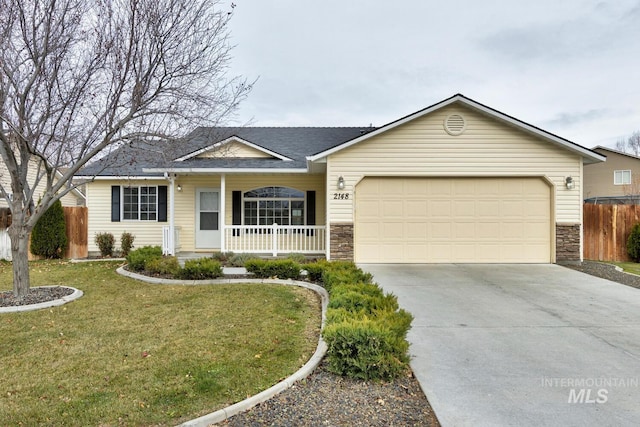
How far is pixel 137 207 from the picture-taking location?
499 inches

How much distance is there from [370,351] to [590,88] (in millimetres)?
18239

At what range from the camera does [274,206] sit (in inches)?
482

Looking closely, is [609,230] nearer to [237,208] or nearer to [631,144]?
[237,208]

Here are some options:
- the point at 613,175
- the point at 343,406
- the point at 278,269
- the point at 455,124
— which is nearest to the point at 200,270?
the point at 278,269

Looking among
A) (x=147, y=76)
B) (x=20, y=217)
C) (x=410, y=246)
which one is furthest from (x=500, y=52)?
(x=20, y=217)

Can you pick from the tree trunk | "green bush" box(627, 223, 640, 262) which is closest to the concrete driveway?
"green bush" box(627, 223, 640, 262)

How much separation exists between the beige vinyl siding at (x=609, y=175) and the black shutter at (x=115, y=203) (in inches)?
1197

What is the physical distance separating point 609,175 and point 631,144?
30625 mm

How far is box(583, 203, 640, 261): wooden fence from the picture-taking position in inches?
451

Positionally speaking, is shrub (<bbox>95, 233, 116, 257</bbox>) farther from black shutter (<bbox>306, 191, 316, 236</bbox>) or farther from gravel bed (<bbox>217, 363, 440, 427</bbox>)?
gravel bed (<bbox>217, 363, 440, 427</bbox>)

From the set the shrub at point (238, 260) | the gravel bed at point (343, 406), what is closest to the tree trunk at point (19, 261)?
the shrub at point (238, 260)

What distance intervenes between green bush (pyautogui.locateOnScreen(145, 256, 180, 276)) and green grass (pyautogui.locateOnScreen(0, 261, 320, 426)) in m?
1.32

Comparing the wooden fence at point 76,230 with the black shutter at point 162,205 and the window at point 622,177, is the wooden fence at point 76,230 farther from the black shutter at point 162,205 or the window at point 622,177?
the window at point 622,177

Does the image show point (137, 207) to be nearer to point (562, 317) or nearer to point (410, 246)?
point (410, 246)
